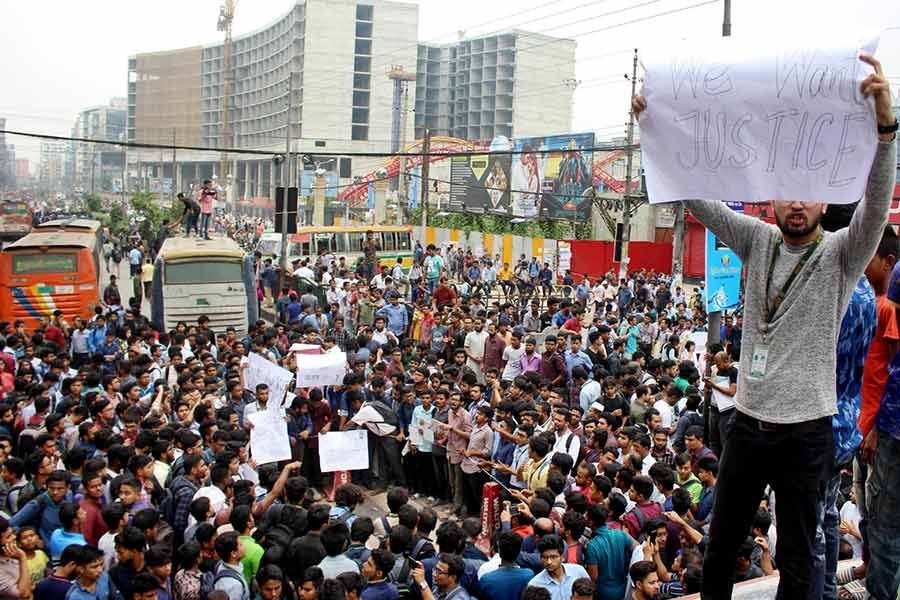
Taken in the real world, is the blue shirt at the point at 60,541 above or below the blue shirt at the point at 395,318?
below

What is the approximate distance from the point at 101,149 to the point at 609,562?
152 metres

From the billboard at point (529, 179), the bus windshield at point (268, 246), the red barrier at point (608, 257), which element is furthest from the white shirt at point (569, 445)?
the billboard at point (529, 179)

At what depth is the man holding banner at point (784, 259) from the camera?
2652 mm

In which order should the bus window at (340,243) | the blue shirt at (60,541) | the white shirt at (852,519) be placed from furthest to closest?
1. the bus window at (340,243)
2. the blue shirt at (60,541)
3. the white shirt at (852,519)

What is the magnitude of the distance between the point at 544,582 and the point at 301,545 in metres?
1.72

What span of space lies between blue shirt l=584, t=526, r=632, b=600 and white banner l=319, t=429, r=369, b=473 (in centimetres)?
386

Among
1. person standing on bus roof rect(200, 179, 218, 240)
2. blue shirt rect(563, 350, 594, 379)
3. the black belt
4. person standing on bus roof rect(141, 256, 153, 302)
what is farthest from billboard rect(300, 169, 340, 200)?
the black belt

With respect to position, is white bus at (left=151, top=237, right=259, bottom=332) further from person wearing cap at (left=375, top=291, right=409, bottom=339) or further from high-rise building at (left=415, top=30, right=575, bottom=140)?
high-rise building at (left=415, top=30, right=575, bottom=140)

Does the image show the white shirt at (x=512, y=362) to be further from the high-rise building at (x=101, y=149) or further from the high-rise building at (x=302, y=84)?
the high-rise building at (x=101, y=149)

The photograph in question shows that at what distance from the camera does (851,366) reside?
3.22 metres

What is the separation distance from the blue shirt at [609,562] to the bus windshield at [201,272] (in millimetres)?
13739

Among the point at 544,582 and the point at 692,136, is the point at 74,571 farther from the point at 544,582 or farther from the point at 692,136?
the point at 692,136

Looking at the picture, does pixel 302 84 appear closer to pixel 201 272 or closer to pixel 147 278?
pixel 147 278

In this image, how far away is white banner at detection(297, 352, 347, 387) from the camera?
33.4 feet
